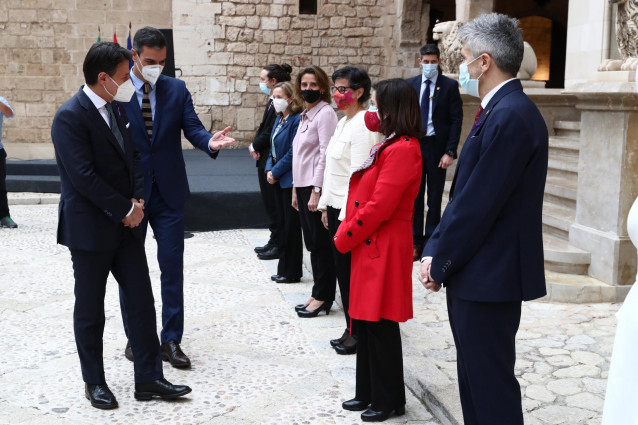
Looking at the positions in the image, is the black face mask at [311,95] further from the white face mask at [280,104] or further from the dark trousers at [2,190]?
the dark trousers at [2,190]

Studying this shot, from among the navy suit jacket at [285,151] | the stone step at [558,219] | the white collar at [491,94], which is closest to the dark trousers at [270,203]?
the navy suit jacket at [285,151]

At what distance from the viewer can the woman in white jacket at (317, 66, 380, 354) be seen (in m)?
3.86

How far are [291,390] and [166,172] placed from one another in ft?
4.56

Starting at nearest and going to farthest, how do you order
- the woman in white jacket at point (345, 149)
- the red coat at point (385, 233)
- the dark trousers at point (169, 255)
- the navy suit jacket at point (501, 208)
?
the navy suit jacket at point (501, 208)
the red coat at point (385, 233)
the woman in white jacket at point (345, 149)
the dark trousers at point (169, 255)

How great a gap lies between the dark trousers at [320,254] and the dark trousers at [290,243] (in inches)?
24.2

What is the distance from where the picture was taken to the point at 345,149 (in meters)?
4.08

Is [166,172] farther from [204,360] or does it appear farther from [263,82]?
[263,82]

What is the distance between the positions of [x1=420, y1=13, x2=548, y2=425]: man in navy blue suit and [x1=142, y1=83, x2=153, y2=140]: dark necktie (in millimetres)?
2086

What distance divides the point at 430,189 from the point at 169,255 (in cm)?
279

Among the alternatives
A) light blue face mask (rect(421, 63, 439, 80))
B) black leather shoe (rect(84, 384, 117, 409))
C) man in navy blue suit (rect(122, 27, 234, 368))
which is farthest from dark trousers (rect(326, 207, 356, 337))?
light blue face mask (rect(421, 63, 439, 80))

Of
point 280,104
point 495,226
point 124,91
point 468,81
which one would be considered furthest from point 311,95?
point 495,226

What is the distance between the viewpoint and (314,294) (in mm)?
5035

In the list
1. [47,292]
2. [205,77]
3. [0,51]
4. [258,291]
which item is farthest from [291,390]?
[0,51]

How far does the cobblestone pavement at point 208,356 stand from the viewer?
345 cm
